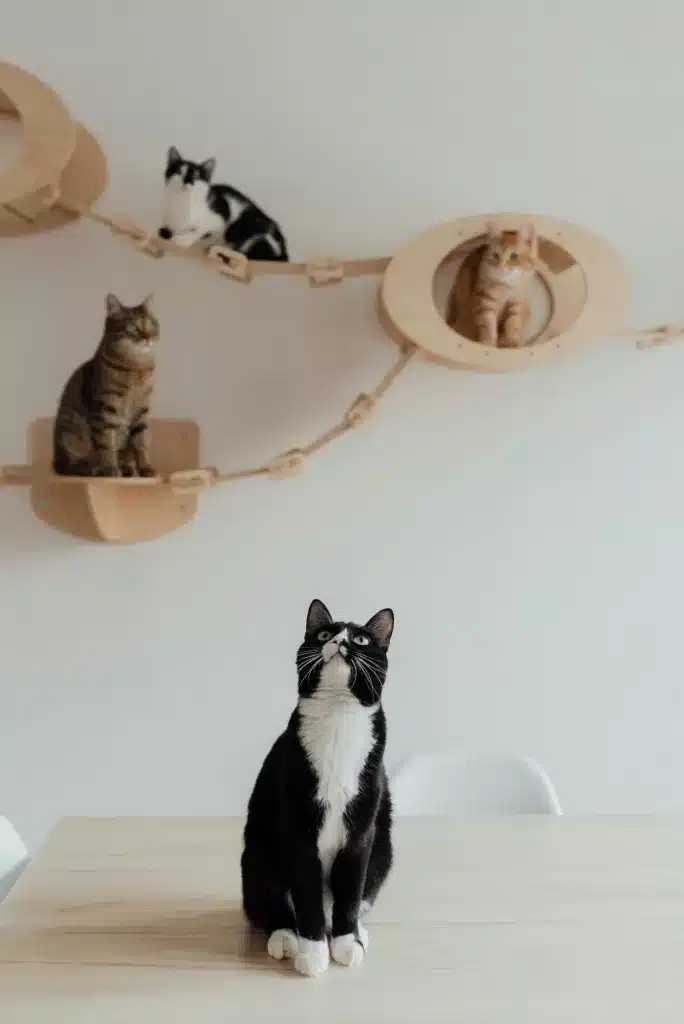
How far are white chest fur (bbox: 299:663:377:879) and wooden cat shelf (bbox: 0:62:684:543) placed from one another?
0.73m

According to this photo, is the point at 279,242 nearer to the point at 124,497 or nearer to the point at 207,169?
the point at 207,169

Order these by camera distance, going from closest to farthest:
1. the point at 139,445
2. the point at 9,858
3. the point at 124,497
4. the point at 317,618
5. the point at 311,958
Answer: the point at 311,958, the point at 317,618, the point at 9,858, the point at 139,445, the point at 124,497

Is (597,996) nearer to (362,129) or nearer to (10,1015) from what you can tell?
(10,1015)

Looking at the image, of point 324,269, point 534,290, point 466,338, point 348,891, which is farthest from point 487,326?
point 348,891

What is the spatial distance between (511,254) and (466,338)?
0.17 m

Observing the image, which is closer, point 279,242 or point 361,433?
point 279,242

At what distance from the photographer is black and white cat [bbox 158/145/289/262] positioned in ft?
5.57

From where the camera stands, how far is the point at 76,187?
1.79 meters

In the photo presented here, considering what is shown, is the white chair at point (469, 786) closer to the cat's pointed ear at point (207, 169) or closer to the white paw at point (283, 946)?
the white paw at point (283, 946)

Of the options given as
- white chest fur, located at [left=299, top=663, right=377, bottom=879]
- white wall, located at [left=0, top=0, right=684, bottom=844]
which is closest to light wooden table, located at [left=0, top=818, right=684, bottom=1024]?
white chest fur, located at [left=299, top=663, right=377, bottom=879]

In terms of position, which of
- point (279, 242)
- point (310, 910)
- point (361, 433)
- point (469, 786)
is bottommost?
point (469, 786)

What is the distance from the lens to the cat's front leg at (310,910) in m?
0.95

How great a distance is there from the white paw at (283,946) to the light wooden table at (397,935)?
0.5 inches

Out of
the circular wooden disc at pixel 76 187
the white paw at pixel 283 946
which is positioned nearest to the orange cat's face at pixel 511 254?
the circular wooden disc at pixel 76 187
